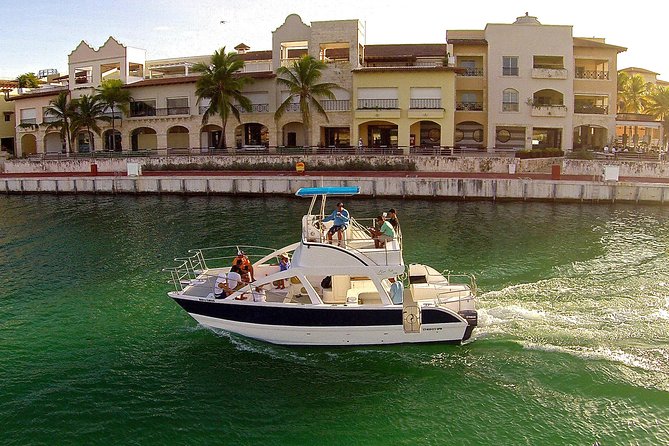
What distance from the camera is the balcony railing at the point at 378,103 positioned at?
66562 mm

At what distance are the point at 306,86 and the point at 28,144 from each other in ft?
154

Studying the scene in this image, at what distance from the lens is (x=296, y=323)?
19922mm

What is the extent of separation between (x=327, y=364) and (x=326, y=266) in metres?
3.00

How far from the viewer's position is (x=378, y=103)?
66938mm

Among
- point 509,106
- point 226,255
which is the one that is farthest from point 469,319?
point 509,106

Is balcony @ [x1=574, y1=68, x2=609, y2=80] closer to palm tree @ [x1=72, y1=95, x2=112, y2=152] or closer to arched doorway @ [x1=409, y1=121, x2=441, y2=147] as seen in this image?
arched doorway @ [x1=409, y1=121, x2=441, y2=147]

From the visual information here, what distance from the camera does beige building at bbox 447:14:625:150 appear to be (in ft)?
222

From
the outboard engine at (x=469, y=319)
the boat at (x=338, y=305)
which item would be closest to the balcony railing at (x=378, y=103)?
the boat at (x=338, y=305)

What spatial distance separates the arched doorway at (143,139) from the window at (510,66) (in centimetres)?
4224

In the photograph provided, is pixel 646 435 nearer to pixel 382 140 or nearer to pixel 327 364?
pixel 327 364

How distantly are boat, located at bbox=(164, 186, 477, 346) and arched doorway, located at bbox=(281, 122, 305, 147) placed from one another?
53163 millimetres

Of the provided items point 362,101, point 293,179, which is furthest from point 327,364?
point 362,101

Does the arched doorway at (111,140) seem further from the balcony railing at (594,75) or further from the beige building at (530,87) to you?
the balcony railing at (594,75)

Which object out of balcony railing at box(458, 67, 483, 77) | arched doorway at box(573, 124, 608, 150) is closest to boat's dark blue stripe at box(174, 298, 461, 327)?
balcony railing at box(458, 67, 483, 77)
